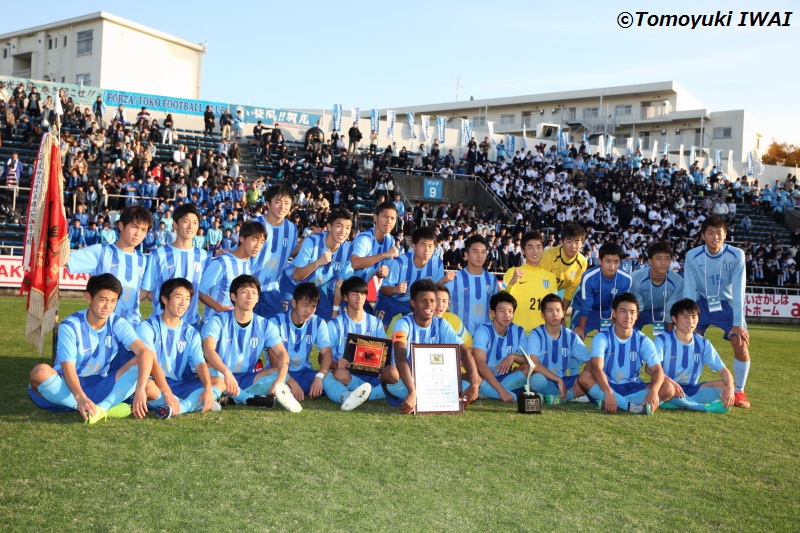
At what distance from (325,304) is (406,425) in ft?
8.31

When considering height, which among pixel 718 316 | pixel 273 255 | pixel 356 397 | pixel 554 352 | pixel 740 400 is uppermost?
pixel 273 255

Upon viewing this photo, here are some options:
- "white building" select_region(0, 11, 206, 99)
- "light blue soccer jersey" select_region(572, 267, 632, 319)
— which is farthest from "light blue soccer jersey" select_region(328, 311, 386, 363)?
"white building" select_region(0, 11, 206, 99)

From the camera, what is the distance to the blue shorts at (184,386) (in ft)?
19.4

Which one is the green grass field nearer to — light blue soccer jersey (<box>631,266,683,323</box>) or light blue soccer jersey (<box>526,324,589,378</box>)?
light blue soccer jersey (<box>526,324,589,378</box>)

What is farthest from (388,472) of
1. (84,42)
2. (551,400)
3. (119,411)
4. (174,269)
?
(84,42)

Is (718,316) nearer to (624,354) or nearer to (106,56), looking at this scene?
(624,354)

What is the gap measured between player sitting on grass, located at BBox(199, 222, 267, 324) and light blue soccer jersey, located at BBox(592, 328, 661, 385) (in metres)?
3.25

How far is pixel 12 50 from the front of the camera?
39.4 meters

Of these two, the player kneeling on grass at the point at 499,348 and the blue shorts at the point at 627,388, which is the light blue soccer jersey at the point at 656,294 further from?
the player kneeling on grass at the point at 499,348

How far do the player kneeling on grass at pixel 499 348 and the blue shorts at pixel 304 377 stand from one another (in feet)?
5.05

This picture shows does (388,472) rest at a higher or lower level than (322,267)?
lower

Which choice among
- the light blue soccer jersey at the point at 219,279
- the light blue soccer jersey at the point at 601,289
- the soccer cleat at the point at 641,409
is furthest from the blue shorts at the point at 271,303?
the soccer cleat at the point at 641,409

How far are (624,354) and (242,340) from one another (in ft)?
11.4

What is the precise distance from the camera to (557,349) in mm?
7293
